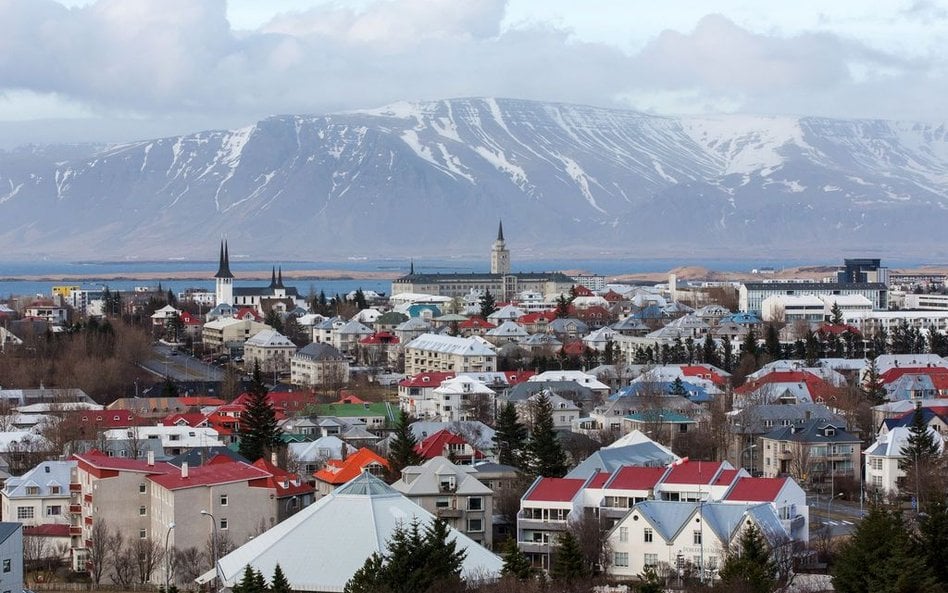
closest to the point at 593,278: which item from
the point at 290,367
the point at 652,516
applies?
the point at 290,367

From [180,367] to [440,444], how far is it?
118 ft

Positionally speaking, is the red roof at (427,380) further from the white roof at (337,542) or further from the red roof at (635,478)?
the white roof at (337,542)

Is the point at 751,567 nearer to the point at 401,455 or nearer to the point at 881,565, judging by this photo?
the point at 881,565

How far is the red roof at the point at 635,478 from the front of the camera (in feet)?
118

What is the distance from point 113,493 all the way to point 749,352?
4415 cm

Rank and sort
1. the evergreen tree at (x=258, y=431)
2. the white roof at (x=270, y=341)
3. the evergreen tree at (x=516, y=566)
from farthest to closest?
the white roof at (x=270, y=341) → the evergreen tree at (x=258, y=431) → the evergreen tree at (x=516, y=566)

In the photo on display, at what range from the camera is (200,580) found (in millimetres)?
31703

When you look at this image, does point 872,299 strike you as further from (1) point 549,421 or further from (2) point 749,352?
(1) point 549,421

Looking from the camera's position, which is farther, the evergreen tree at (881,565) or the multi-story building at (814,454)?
the multi-story building at (814,454)

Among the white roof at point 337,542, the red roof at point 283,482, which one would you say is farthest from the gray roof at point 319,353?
the white roof at point 337,542

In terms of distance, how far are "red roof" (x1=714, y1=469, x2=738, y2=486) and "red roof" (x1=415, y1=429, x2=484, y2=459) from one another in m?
8.63

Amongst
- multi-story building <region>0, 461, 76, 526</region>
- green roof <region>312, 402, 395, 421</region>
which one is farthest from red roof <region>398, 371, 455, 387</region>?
multi-story building <region>0, 461, 76, 526</region>

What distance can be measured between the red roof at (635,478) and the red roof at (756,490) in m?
1.73

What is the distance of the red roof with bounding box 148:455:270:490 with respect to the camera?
34750 mm
